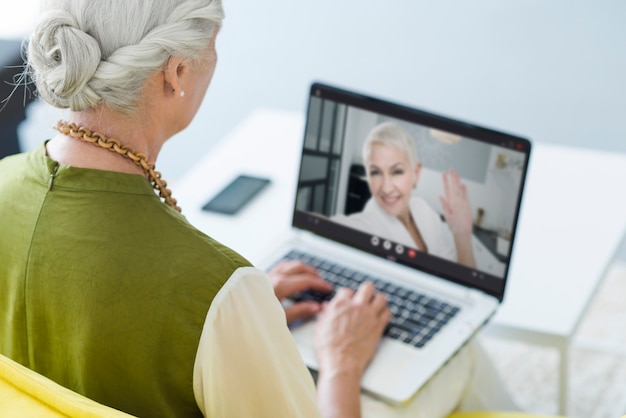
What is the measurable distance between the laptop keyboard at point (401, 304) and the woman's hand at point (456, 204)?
15 cm

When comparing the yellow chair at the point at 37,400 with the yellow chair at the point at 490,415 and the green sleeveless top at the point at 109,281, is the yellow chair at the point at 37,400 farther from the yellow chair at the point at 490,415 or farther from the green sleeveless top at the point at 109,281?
the yellow chair at the point at 490,415

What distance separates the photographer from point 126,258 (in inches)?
41.1

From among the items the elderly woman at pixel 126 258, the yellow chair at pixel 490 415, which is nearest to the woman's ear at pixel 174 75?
the elderly woman at pixel 126 258

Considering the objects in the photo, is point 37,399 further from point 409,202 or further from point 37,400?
point 409,202

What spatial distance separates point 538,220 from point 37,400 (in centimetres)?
109

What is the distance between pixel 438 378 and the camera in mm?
1551

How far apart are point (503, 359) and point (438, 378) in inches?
38.8

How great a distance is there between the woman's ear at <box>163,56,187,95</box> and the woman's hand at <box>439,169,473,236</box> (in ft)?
1.92

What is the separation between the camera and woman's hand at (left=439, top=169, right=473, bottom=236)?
1561 millimetres

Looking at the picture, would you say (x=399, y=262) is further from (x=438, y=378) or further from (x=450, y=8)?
(x=450, y=8)

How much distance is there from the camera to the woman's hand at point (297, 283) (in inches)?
62.5

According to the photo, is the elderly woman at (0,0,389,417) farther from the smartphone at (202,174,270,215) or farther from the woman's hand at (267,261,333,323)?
the smartphone at (202,174,270,215)

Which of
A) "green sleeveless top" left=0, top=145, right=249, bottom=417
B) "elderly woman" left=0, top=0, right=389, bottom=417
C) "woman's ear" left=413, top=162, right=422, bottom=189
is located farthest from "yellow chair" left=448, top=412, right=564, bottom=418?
"green sleeveless top" left=0, top=145, right=249, bottom=417

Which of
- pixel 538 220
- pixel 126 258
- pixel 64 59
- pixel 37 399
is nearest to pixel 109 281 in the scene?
pixel 126 258
